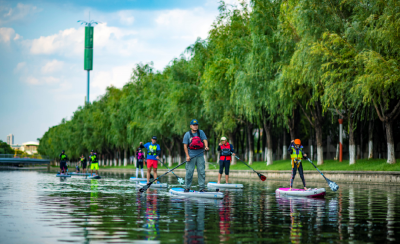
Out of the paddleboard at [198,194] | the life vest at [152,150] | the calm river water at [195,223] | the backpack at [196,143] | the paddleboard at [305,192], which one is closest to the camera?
the calm river water at [195,223]

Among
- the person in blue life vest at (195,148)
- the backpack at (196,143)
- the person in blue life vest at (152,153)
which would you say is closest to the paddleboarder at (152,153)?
the person in blue life vest at (152,153)

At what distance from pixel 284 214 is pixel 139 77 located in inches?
2280

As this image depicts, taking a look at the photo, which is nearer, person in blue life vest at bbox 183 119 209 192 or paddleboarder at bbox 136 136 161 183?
person in blue life vest at bbox 183 119 209 192

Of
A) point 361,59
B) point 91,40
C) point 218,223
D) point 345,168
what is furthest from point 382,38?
point 91,40

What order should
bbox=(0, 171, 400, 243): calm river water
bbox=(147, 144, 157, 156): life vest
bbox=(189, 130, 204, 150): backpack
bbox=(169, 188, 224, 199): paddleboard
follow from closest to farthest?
1. bbox=(0, 171, 400, 243): calm river water
2. bbox=(169, 188, 224, 199): paddleboard
3. bbox=(189, 130, 204, 150): backpack
4. bbox=(147, 144, 157, 156): life vest

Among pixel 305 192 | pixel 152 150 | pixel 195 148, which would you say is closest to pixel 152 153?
pixel 152 150

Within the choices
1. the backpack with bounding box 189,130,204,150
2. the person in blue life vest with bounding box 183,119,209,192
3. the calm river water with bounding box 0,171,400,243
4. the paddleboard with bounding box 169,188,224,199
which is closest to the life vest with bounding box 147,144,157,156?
the paddleboard with bounding box 169,188,224,199

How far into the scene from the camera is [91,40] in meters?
132

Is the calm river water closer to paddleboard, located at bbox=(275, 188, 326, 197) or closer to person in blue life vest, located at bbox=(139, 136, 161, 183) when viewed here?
paddleboard, located at bbox=(275, 188, 326, 197)

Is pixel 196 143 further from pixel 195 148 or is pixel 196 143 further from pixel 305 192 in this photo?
pixel 305 192

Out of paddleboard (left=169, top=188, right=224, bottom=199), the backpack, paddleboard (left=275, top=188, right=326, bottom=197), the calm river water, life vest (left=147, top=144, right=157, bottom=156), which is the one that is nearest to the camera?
the calm river water

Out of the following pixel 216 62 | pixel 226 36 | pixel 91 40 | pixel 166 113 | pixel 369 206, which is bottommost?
pixel 369 206

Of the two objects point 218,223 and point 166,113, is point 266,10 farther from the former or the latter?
point 218,223

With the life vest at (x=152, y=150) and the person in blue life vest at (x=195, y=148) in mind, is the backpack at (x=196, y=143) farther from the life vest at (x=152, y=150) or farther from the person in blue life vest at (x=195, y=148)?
the life vest at (x=152, y=150)
